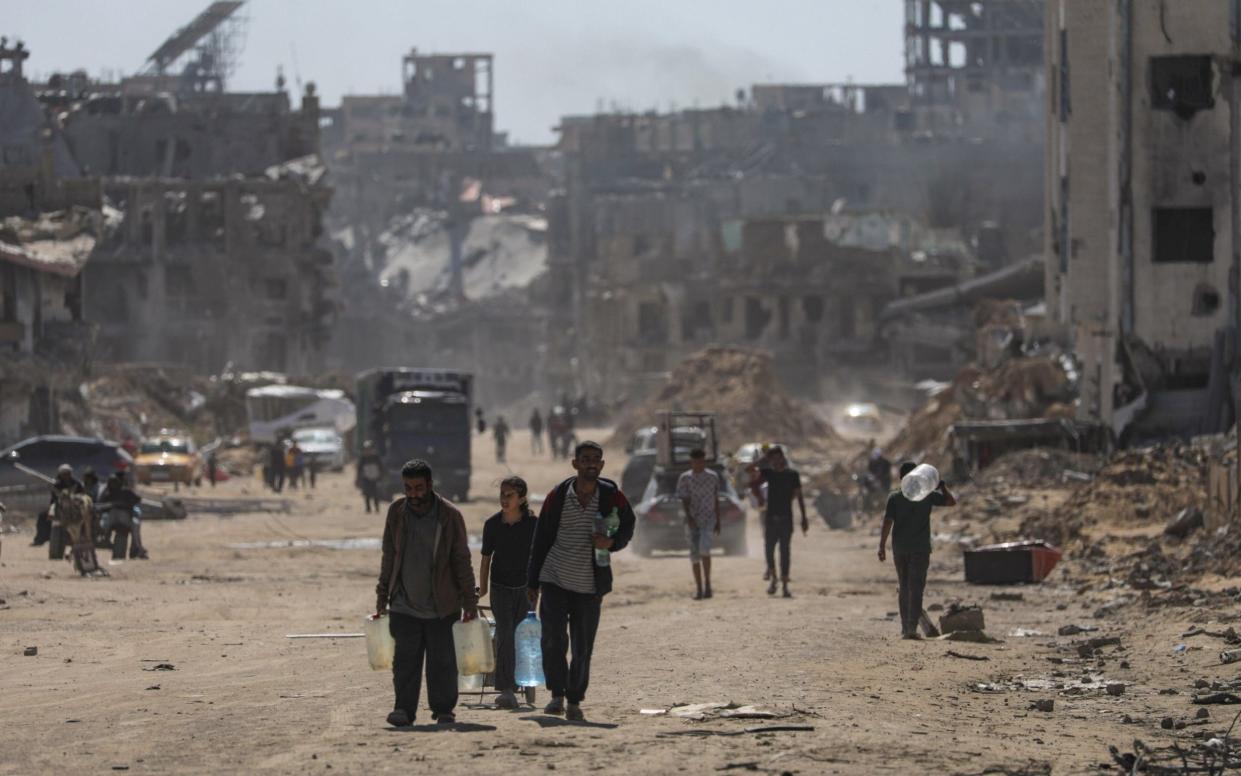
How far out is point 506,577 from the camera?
12.6 m

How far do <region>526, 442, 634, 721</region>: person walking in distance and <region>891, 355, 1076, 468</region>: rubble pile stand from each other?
29.0m

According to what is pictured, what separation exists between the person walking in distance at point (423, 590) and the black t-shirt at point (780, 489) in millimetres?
10451

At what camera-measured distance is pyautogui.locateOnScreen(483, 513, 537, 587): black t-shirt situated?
12578mm

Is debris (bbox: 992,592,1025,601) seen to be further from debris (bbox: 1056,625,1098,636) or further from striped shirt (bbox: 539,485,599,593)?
striped shirt (bbox: 539,485,599,593)

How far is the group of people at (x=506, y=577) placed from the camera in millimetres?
11500

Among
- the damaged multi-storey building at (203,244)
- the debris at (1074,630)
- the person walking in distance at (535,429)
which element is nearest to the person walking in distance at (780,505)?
the debris at (1074,630)

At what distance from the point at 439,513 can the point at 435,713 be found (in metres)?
1.03

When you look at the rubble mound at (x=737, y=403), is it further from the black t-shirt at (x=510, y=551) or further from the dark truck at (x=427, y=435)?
the black t-shirt at (x=510, y=551)

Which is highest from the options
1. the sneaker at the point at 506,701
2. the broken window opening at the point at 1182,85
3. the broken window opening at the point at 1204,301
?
the broken window opening at the point at 1182,85

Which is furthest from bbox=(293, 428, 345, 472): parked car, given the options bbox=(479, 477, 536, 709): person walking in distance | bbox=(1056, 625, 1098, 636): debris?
bbox=(479, 477, 536, 709): person walking in distance

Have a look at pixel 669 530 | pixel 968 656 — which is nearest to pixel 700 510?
pixel 968 656

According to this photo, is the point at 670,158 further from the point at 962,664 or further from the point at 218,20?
the point at 962,664

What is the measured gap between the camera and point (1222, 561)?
2125 centimetres

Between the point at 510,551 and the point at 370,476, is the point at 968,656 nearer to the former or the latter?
the point at 510,551
